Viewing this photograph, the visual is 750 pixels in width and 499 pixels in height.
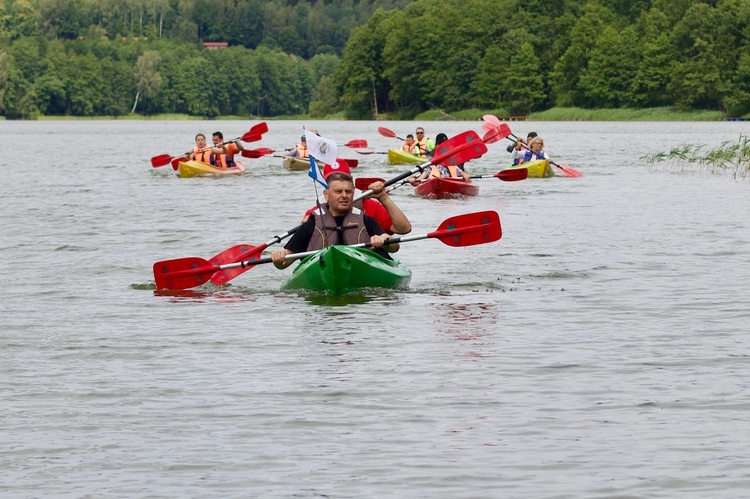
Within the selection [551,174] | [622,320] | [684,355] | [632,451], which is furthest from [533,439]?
[551,174]

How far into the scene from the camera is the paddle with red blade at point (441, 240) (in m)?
13.1

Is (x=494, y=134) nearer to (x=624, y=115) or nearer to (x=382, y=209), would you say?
(x=382, y=209)

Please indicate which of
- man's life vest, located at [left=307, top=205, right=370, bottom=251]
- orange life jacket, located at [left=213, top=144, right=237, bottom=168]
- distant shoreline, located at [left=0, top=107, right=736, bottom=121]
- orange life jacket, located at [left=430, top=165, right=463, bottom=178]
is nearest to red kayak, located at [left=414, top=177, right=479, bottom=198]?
orange life jacket, located at [left=430, top=165, right=463, bottom=178]

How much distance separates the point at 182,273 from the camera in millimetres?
13367

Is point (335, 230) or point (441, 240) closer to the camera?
point (335, 230)

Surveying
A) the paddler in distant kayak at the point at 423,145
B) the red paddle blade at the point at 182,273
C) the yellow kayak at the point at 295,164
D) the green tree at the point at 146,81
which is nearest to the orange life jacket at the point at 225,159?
the yellow kayak at the point at 295,164

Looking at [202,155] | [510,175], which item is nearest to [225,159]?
[202,155]

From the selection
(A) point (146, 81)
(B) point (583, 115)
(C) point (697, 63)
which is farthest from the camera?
(A) point (146, 81)

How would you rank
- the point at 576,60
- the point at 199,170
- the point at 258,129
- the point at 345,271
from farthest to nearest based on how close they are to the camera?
Result: the point at 576,60 → the point at 199,170 → the point at 258,129 → the point at 345,271

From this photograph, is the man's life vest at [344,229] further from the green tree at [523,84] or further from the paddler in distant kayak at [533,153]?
the green tree at [523,84]

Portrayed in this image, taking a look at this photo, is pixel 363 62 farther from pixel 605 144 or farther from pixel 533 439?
pixel 533 439

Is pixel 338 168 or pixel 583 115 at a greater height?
pixel 338 168

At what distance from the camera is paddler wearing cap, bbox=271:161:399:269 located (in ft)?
39.9

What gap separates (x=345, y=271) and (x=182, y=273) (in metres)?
2.09
